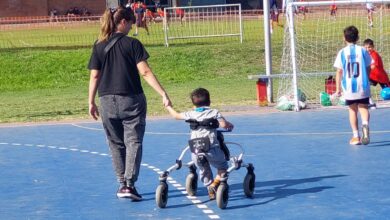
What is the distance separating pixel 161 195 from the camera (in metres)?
9.80

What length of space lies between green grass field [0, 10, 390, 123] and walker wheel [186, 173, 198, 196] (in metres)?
10.2

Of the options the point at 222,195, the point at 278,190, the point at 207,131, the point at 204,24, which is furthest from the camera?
the point at 204,24

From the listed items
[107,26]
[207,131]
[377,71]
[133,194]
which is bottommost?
[133,194]

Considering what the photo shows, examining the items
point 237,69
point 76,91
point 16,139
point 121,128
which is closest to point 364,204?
point 121,128

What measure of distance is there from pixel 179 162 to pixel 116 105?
2.92 ft

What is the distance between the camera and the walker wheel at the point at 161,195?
9.78 meters

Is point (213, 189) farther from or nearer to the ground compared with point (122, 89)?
nearer to the ground

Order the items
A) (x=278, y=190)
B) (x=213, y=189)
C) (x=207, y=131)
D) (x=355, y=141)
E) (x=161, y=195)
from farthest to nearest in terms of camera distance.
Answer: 1. (x=355, y=141)
2. (x=278, y=190)
3. (x=213, y=189)
4. (x=207, y=131)
5. (x=161, y=195)

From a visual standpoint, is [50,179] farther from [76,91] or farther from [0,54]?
[0,54]

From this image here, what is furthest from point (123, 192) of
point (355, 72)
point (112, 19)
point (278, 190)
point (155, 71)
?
point (155, 71)

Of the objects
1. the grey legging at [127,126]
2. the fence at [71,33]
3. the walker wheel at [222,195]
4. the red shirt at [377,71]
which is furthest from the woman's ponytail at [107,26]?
the fence at [71,33]

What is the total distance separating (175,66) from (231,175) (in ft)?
56.8

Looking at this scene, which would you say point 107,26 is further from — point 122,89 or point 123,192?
point 123,192

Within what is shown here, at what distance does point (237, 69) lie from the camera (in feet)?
92.7
